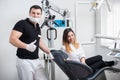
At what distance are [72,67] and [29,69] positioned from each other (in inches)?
22.2

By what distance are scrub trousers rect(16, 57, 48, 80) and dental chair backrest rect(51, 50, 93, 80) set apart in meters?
0.35

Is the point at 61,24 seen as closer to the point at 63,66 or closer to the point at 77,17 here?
the point at 77,17

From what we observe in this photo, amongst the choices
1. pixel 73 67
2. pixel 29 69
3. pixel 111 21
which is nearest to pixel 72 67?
pixel 73 67

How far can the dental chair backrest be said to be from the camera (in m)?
2.38

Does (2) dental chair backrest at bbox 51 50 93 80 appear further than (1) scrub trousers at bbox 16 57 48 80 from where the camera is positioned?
No

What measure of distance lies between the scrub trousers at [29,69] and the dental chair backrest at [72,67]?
0.35 meters

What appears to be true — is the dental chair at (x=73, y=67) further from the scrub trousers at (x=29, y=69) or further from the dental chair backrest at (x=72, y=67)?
the scrub trousers at (x=29, y=69)

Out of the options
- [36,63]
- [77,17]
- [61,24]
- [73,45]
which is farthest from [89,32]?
[36,63]

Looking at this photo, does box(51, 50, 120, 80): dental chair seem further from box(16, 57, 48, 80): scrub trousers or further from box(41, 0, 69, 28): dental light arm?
box(41, 0, 69, 28): dental light arm

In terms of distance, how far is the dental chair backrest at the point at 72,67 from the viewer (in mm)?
2384

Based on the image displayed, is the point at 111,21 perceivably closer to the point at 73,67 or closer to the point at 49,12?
the point at 49,12

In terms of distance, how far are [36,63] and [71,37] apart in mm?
689

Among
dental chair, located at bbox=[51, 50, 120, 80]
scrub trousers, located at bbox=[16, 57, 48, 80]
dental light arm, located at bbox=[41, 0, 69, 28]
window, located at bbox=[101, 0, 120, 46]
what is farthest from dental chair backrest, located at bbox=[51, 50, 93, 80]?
window, located at bbox=[101, 0, 120, 46]

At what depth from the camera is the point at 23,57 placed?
2580 mm
